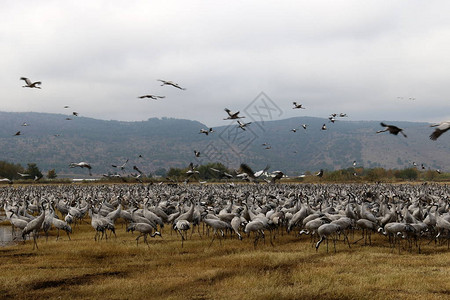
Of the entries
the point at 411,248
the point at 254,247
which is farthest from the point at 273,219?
the point at 411,248

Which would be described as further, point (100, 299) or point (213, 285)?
point (213, 285)

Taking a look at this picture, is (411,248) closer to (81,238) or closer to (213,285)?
(213,285)

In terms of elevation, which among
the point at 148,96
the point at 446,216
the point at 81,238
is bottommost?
the point at 81,238

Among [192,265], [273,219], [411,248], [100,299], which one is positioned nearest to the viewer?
[100,299]

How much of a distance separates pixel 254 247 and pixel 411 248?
20.5 feet

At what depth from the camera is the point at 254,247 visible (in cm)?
1738

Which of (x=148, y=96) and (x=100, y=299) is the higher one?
(x=148, y=96)

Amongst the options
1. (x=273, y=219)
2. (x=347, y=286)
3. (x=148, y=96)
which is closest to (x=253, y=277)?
(x=347, y=286)

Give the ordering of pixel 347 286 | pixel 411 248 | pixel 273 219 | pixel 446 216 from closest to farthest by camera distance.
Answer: pixel 347 286, pixel 411 248, pixel 446 216, pixel 273 219

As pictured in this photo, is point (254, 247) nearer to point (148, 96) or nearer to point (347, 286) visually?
point (347, 286)

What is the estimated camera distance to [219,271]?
1341 cm

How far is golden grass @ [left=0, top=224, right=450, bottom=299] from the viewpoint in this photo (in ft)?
36.9

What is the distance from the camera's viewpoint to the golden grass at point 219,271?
11258 millimetres

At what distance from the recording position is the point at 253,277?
1258 cm
